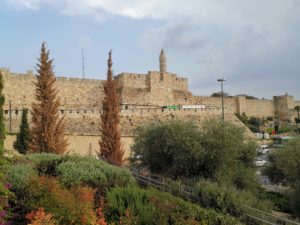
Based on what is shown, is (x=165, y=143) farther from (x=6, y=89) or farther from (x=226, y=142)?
(x=6, y=89)

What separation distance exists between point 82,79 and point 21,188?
3172cm

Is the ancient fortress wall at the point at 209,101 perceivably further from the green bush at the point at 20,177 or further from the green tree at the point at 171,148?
the green bush at the point at 20,177

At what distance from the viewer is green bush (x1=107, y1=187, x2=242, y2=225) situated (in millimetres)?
9766

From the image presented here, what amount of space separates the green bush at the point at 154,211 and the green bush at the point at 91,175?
1542mm

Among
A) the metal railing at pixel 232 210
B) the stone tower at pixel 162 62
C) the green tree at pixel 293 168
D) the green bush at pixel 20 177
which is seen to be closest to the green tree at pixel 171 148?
the metal railing at pixel 232 210

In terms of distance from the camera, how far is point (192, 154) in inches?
669

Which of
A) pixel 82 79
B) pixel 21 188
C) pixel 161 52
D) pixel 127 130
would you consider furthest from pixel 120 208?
pixel 161 52

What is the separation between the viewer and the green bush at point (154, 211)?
384 inches

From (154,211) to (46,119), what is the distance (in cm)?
1142

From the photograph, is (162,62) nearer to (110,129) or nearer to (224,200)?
(110,129)

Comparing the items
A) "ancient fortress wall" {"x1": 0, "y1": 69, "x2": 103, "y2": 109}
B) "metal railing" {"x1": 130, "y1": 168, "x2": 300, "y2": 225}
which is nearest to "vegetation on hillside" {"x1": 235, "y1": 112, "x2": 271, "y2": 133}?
"ancient fortress wall" {"x1": 0, "y1": 69, "x2": 103, "y2": 109}

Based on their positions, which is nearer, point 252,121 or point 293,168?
point 293,168

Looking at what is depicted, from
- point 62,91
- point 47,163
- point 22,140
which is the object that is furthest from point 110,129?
point 62,91

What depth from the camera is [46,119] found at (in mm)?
19828
